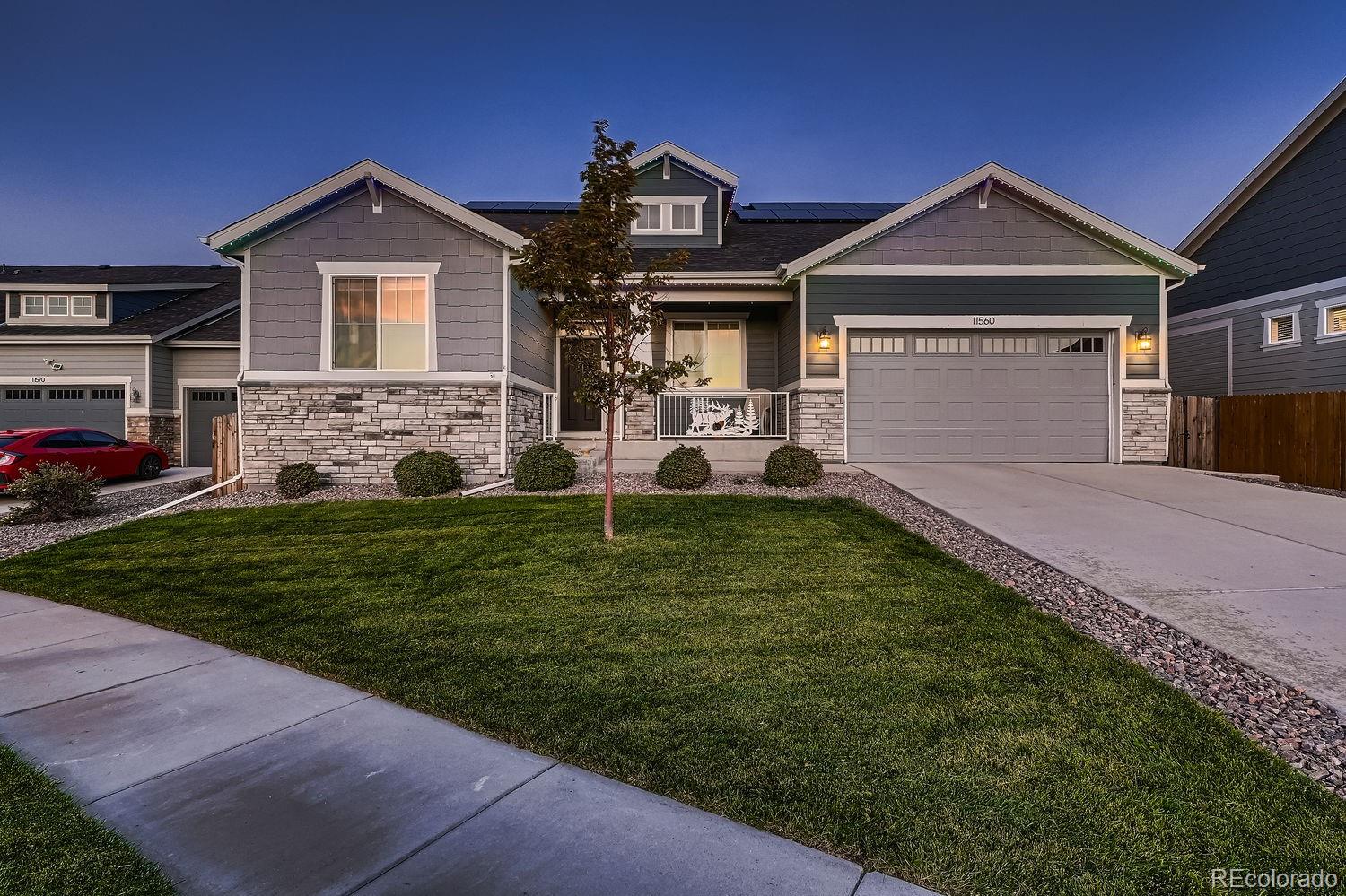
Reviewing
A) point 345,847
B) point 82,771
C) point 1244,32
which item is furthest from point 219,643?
point 1244,32

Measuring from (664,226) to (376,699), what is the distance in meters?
13.3

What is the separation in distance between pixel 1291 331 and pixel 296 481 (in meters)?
20.1

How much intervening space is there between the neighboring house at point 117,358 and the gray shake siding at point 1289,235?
25423mm

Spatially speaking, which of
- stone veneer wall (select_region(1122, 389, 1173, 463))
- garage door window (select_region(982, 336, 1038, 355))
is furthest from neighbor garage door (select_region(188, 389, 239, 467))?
stone veneer wall (select_region(1122, 389, 1173, 463))

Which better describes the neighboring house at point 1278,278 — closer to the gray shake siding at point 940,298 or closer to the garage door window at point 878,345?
the gray shake siding at point 940,298

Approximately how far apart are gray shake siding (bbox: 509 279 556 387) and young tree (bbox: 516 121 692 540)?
4.77 m

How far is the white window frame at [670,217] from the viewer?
14.4m

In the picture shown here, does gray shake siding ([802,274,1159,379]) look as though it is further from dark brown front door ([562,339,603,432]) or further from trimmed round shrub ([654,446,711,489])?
dark brown front door ([562,339,603,432])

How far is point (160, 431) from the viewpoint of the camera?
16.3 meters

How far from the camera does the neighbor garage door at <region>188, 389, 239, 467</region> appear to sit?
16719 millimetres

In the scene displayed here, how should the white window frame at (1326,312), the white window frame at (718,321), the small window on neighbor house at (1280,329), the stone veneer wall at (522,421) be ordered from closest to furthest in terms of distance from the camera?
1. the stone veneer wall at (522,421)
2. the white window frame at (1326,312)
3. the small window on neighbor house at (1280,329)
4. the white window frame at (718,321)

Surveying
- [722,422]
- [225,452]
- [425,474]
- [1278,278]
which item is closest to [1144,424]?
[1278,278]

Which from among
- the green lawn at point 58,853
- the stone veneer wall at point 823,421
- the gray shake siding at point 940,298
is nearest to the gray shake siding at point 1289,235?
the gray shake siding at point 940,298

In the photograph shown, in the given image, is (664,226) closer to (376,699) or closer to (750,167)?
(376,699)
